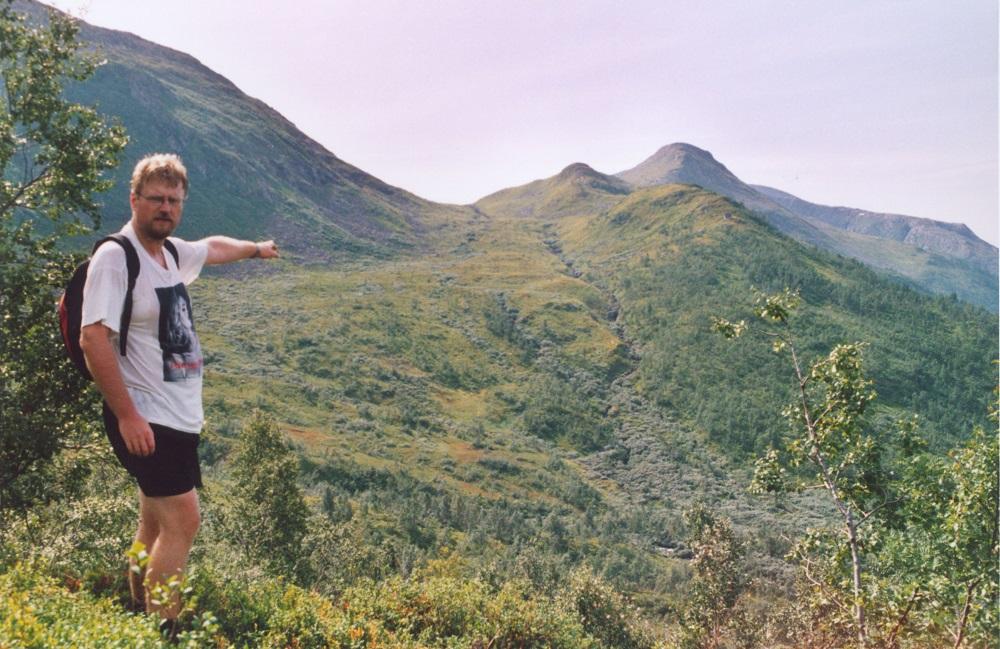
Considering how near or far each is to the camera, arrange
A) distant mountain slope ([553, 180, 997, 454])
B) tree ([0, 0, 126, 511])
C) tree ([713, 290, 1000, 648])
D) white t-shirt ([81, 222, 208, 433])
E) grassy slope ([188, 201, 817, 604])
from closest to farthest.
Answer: white t-shirt ([81, 222, 208, 433]), tree ([713, 290, 1000, 648]), tree ([0, 0, 126, 511]), grassy slope ([188, 201, 817, 604]), distant mountain slope ([553, 180, 997, 454])

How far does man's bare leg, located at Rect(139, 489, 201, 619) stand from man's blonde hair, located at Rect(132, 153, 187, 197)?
246 centimetres

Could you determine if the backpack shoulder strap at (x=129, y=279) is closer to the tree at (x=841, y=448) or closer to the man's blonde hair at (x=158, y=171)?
the man's blonde hair at (x=158, y=171)

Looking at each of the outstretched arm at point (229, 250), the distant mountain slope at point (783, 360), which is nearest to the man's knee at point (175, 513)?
the outstretched arm at point (229, 250)

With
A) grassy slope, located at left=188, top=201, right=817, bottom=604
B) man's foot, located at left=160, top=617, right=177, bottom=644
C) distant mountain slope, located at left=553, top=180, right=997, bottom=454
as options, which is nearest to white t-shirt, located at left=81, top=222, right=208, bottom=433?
man's foot, located at left=160, top=617, right=177, bottom=644

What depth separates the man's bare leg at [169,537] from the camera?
4719 millimetres

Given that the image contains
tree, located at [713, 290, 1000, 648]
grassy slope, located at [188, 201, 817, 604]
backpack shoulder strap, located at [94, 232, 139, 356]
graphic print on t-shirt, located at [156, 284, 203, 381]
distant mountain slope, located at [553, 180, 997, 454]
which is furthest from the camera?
→ distant mountain slope, located at [553, 180, 997, 454]

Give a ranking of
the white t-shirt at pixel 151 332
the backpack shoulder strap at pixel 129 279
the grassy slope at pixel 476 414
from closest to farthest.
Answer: the white t-shirt at pixel 151 332
the backpack shoulder strap at pixel 129 279
the grassy slope at pixel 476 414

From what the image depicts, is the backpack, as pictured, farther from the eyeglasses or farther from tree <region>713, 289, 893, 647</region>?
tree <region>713, 289, 893, 647</region>

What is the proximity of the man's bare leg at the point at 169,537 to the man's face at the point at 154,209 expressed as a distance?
2.11 metres

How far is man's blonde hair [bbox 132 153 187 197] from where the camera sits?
4.70 m

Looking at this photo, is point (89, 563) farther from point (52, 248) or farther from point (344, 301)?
point (344, 301)

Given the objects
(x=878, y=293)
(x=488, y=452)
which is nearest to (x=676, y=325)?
(x=878, y=293)

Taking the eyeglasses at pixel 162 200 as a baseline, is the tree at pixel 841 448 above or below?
below

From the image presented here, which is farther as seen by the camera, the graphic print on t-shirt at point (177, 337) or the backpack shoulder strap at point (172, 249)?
the backpack shoulder strap at point (172, 249)
